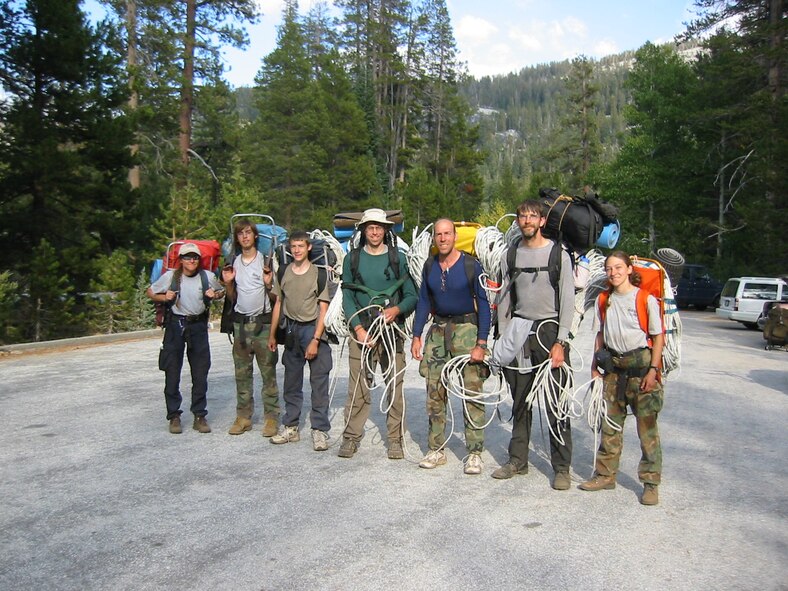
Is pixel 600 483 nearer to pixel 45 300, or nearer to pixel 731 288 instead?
pixel 45 300

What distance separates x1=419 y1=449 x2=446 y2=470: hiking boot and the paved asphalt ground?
0.41 ft

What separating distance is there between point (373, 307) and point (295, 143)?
38.3 meters

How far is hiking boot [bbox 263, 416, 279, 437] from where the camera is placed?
6742 mm

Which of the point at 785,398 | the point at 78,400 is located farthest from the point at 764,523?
the point at 78,400

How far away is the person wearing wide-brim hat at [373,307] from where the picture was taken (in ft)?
20.1

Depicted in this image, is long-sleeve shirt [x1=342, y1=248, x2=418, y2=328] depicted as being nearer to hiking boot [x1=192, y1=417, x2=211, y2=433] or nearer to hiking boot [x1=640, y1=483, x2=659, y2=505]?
hiking boot [x1=192, y1=417, x2=211, y2=433]

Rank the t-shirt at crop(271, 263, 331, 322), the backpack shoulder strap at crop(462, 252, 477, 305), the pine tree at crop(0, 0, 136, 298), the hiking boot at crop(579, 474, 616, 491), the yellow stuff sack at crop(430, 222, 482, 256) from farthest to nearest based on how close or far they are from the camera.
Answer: the pine tree at crop(0, 0, 136, 298) < the t-shirt at crop(271, 263, 331, 322) < the yellow stuff sack at crop(430, 222, 482, 256) < the backpack shoulder strap at crop(462, 252, 477, 305) < the hiking boot at crop(579, 474, 616, 491)

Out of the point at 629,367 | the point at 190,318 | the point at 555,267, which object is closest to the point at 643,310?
the point at 629,367

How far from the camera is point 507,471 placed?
559 cm

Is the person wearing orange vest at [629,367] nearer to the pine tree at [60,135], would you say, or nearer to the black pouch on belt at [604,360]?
the black pouch on belt at [604,360]

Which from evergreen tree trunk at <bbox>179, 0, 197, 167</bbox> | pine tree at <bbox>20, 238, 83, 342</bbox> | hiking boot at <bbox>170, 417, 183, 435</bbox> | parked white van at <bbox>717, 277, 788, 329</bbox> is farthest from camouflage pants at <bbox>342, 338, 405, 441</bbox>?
evergreen tree trunk at <bbox>179, 0, 197, 167</bbox>

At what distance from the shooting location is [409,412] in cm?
797

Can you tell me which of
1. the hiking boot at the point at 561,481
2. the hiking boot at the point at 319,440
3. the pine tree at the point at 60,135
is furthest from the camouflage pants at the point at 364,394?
the pine tree at the point at 60,135

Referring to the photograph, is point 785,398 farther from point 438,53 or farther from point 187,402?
point 438,53
